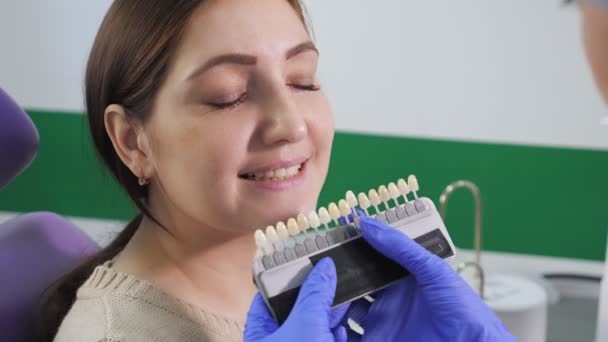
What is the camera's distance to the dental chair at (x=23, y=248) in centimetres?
105

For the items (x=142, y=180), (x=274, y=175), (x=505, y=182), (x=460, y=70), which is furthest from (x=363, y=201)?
(x=505, y=182)

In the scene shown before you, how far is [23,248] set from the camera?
1.15 meters

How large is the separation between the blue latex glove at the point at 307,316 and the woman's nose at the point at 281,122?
192 millimetres

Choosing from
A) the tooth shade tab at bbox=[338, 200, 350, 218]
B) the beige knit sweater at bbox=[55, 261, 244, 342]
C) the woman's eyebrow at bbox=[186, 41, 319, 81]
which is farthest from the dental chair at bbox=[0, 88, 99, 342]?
the tooth shade tab at bbox=[338, 200, 350, 218]

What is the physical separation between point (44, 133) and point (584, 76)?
2194 mm

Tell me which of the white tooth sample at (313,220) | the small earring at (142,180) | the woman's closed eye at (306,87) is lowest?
the white tooth sample at (313,220)

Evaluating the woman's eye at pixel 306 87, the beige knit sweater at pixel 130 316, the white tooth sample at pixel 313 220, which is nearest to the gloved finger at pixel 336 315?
the white tooth sample at pixel 313 220

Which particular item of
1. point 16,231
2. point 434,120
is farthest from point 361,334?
point 434,120

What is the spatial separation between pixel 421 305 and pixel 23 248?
74 cm

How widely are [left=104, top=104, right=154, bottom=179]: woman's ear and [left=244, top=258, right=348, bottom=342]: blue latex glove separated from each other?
1.05 feet

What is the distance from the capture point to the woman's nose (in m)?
0.90

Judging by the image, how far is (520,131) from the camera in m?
2.25

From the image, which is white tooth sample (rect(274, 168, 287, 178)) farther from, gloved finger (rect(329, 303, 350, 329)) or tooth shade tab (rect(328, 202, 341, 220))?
gloved finger (rect(329, 303, 350, 329))

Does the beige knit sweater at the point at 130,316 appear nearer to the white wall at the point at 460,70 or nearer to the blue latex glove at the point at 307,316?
the blue latex glove at the point at 307,316
